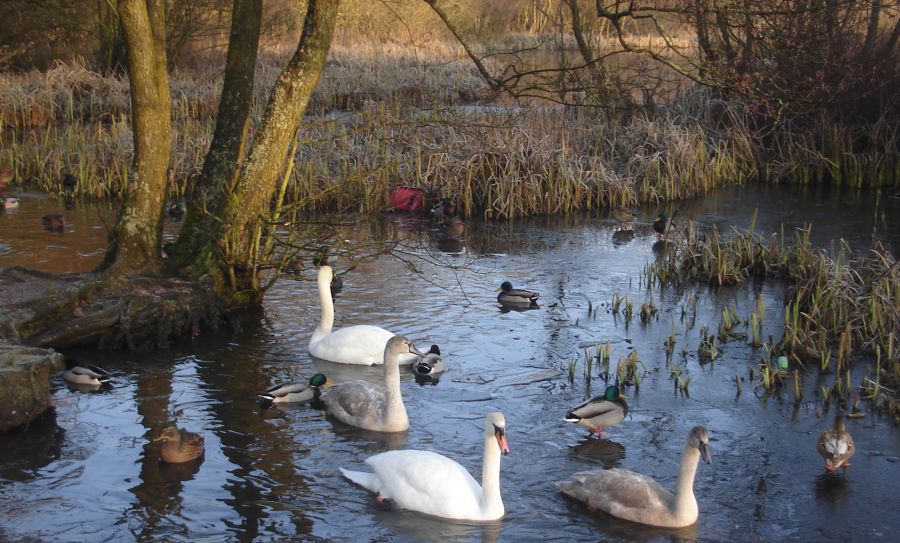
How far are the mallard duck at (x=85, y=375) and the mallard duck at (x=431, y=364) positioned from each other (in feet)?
8.42

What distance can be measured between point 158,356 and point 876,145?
46.3 feet

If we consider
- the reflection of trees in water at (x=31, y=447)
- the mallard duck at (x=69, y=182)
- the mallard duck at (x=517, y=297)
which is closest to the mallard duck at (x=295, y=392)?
the reflection of trees in water at (x=31, y=447)

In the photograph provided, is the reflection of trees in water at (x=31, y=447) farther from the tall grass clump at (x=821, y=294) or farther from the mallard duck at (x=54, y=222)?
the mallard duck at (x=54, y=222)

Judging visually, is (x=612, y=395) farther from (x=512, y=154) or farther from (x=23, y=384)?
(x=512, y=154)

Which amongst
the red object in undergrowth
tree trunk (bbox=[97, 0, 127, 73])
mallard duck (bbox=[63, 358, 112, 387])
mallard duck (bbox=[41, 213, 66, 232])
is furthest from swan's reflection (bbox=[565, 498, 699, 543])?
tree trunk (bbox=[97, 0, 127, 73])

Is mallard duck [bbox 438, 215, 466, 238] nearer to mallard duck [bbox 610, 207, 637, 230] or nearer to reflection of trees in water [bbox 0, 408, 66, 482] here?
mallard duck [bbox 610, 207, 637, 230]

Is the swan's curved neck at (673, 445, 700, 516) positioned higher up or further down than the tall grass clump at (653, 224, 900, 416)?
further down

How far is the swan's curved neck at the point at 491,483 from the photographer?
19.6 feet

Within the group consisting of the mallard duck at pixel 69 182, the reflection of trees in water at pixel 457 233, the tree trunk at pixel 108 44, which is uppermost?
the tree trunk at pixel 108 44

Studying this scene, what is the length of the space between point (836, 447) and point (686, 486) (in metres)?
1.32

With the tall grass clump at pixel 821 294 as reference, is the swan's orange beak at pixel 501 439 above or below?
below

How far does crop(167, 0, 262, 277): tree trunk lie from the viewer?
10.0 metres

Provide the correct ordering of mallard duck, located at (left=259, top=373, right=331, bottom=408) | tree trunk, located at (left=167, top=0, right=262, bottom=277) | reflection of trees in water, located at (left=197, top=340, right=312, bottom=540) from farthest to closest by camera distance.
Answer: tree trunk, located at (left=167, top=0, right=262, bottom=277) < mallard duck, located at (left=259, top=373, right=331, bottom=408) < reflection of trees in water, located at (left=197, top=340, right=312, bottom=540)

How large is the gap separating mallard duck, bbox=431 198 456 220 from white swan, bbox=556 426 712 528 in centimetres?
953
